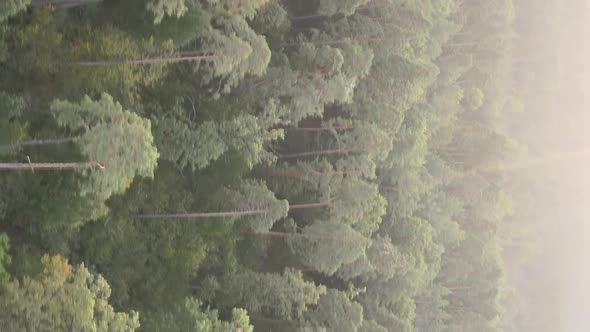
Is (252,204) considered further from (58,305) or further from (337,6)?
(337,6)

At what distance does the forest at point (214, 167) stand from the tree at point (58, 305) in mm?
62

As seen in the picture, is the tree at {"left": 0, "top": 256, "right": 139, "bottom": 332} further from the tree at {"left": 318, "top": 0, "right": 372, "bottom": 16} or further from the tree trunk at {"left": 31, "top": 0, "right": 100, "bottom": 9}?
the tree at {"left": 318, "top": 0, "right": 372, "bottom": 16}

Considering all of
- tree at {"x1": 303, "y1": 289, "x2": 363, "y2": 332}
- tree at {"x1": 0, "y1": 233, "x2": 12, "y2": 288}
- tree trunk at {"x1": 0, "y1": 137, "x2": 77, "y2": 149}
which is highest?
tree trunk at {"x1": 0, "y1": 137, "x2": 77, "y2": 149}

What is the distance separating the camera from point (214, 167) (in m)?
28.8

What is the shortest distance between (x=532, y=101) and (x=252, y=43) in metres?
74.9

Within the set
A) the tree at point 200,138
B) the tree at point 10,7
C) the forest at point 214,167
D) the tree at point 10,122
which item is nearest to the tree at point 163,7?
the forest at point 214,167

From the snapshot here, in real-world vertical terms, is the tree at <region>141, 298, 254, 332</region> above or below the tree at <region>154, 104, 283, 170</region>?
below

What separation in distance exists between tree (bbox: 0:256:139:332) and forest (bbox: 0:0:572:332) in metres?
0.06

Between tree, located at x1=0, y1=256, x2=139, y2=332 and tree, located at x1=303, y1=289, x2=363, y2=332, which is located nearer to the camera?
tree, located at x1=0, y1=256, x2=139, y2=332

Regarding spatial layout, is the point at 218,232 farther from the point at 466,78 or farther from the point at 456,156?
the point at 466,78

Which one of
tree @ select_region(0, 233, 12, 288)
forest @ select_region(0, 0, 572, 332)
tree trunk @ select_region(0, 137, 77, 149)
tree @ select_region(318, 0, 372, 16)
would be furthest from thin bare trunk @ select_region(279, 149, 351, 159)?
tree @ select_region(0, 233, 12, 288)

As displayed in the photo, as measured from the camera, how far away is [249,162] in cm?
2833

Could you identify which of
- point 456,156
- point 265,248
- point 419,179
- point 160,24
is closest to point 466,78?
point 456,156

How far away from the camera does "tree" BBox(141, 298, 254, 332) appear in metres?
24.5
